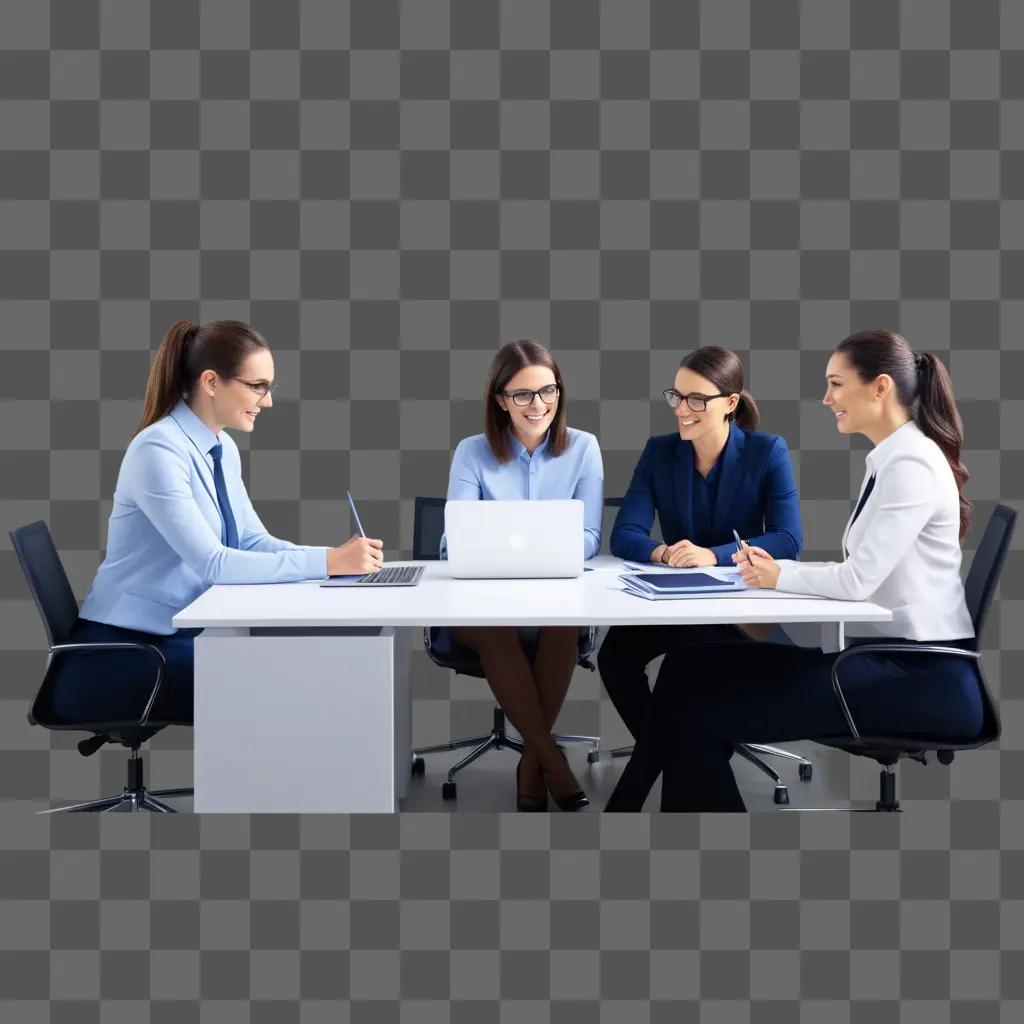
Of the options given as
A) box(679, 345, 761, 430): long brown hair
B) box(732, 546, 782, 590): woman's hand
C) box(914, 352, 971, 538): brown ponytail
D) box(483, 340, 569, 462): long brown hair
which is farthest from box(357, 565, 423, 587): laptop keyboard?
box(914, 352, 971, 538): brown ponytail

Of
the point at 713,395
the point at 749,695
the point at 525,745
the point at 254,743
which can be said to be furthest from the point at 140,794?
the point at 713,395

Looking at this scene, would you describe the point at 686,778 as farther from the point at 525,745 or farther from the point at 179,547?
the point at 179,547

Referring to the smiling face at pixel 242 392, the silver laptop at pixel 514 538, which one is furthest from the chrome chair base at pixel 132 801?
the silver laptop at pixel 514 538

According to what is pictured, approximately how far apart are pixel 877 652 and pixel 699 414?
4.02 ft

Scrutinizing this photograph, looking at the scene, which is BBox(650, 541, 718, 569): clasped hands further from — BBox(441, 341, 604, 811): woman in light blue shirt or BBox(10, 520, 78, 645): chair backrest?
BBox(10, 520, 78, 645): chair backrest

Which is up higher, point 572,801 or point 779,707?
point 779,707

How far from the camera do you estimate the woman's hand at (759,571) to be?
3.63 meters

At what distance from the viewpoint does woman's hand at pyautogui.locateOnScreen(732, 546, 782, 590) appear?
11.9ft

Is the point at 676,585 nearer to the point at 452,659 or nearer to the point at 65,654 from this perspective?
the point at 452,659

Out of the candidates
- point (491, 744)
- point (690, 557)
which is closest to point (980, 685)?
point (690, 557)

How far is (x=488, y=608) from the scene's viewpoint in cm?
337

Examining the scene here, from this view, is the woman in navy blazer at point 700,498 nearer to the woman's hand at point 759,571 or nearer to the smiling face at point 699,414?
the smiling face at point 699,414

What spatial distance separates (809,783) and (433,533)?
5.93 ft

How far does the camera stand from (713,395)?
4.27m
